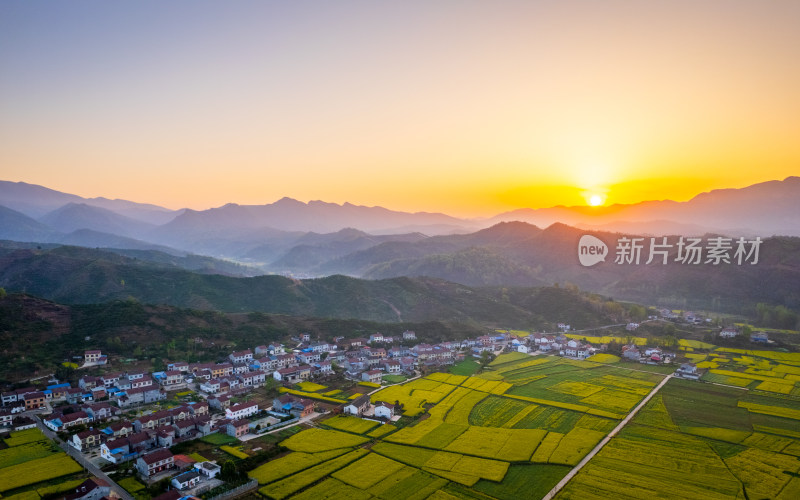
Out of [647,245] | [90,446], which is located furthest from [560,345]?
[647,245]

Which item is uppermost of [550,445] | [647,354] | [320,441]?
[647,354]

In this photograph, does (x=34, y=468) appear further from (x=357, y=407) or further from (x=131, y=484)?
Answer: (x=357, y=407)

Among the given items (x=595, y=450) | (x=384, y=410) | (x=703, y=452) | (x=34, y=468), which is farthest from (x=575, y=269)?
(x=34, y=468)

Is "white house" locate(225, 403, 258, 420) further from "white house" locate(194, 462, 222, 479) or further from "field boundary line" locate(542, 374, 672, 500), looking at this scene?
"field boundary line" locate(542, 374, 672, 500)

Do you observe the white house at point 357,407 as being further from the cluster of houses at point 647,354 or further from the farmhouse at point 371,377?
the cluster of houses at point 647,354

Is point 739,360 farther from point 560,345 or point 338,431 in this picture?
point 338,431

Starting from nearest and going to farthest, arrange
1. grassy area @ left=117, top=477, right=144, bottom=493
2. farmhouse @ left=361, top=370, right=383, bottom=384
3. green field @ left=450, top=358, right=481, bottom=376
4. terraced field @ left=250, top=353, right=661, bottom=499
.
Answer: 1. grassy area @ left=117, top=477, right=144, bottom=493
2. terraced field @ left=250, top=353, right=661, bottom=499
3. farmhouse @ left=361, top=370, right=383, bottom=384
4. green field @ left=450, top=358, right=481, bottom=376

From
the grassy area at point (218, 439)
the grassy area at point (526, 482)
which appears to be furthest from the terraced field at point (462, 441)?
the grassy area at point (218, 439)

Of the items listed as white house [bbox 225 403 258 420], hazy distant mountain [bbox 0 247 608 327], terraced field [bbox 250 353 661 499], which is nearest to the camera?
terraced field [bbox 250 353 661 499]

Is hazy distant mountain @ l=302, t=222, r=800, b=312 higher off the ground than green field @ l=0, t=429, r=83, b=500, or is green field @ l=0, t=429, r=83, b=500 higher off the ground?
hazy distant mountain @ l=302, t=222, r=800, b=312

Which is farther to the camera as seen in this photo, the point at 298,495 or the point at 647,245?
the point at 647,245

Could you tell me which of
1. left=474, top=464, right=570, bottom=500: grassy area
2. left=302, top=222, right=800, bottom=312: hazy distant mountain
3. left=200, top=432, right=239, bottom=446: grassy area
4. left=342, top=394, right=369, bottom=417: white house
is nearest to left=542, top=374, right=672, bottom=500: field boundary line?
left=474, top=464, right=570, bottom=500: grassy area
